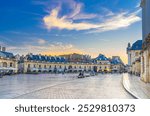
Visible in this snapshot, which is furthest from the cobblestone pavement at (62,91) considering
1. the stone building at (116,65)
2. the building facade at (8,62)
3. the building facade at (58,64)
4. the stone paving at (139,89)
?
the stone building at (116,65)

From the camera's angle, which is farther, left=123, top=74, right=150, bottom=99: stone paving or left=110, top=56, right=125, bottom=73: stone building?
left=110, top=56, right=125, bottom=73: stone building

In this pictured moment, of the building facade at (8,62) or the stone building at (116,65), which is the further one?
the stone building at (116,65)

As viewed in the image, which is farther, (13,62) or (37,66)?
(37,66)

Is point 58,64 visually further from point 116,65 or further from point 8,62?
point 116,65

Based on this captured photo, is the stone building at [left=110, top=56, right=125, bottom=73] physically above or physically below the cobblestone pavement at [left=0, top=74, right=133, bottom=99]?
above

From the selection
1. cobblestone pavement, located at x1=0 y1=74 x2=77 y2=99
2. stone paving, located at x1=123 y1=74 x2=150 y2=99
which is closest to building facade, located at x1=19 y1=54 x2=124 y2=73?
cobblestone pavement, located at x1=0 y1=74 x2=77 y2=99

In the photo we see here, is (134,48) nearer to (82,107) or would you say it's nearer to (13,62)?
(13,62)

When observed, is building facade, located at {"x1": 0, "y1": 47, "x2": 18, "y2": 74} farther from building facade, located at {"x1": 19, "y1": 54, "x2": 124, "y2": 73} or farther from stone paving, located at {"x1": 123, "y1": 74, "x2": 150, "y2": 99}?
stone paving, located at {"x1": 123, "y1": 74, "x2": 150, "y2": 99}

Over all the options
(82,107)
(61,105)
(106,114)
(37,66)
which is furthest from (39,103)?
(37,66)

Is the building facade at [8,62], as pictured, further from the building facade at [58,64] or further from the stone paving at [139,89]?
the stone paving at [139,89]

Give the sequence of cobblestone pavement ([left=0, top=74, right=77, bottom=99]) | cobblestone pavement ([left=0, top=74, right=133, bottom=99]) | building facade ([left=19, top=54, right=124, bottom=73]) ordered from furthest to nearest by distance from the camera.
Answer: building facade ([left=19, top=54, right=124, bottom=73]), cobblestone pavement ([left=0, top=74, right=77, bottom=99]), cobblestone pavement ([left=0, top=74, right=133, bottom=99])

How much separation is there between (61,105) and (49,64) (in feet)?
208

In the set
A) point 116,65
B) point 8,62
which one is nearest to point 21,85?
point 8,62

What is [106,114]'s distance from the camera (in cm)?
969
